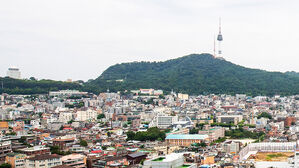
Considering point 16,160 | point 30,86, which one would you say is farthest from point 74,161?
point 30,86

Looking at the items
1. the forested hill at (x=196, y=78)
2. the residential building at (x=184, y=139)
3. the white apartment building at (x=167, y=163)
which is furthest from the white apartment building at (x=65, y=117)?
the white apartment building at (x=167, y=163)

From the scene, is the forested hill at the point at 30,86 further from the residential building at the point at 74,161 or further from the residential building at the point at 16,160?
the residential building at the point at 74,161

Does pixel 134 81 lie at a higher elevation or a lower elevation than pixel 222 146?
higher

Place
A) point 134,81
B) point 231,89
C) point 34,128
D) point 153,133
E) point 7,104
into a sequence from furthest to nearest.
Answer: point 134,81, point 231,89, point 7,104, point 34,128, point 153,133

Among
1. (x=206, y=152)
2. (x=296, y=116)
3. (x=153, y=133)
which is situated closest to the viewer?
(x=206, y=152)

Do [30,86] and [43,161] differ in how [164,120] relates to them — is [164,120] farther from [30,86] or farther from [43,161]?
[30,86]

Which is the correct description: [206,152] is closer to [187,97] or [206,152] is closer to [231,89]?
[187,97]

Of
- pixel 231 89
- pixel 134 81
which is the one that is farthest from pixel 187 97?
pixel 134 81
